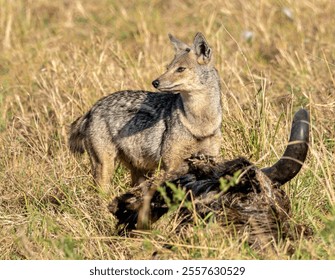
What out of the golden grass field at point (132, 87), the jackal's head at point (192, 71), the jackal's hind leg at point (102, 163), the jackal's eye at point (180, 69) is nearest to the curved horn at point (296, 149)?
the golden grass field at point (132, 87)

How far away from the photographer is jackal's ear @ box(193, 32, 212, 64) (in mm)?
7629

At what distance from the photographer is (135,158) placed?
7938 mm

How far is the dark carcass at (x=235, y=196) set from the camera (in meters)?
5.80

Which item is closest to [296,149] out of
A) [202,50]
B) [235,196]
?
[235,196]

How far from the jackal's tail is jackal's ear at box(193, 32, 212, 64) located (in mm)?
1364

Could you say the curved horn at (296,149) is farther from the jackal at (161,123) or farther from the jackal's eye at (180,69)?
the jackal's eye at (180,69)

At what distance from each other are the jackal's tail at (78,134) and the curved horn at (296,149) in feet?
8.84

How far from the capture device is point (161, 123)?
788 cm

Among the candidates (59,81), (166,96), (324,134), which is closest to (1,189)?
(166,96)

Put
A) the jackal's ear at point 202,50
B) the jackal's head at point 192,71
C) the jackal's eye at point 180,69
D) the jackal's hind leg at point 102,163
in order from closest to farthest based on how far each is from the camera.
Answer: the jackal's head at point 192,71, the jackal's eye at point 180,69, the jackal's ear at point 202,50, the jackal's hind leg at point 102,163

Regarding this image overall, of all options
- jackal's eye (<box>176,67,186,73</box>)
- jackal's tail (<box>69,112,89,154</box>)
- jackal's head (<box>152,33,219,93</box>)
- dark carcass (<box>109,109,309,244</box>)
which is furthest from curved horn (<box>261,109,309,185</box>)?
jackal's tail (<box>69,112,89,154</box>)

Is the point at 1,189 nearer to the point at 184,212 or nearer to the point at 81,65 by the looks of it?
the point at 184,212

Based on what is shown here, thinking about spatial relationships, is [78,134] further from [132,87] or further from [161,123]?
[132,87]

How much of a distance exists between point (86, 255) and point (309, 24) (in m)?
7.01
